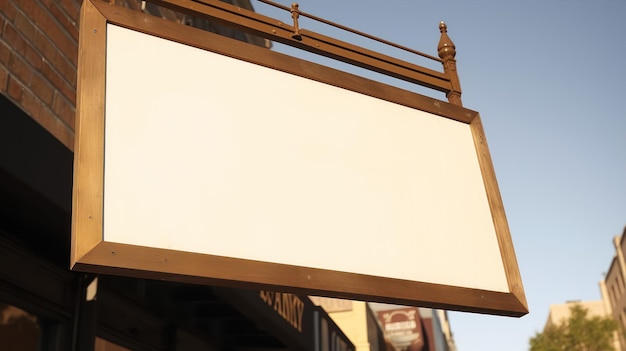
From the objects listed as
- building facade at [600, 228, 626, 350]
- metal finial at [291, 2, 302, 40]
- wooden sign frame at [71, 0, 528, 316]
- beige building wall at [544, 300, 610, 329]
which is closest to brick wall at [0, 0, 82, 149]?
wooden sign frame at [71, 0, 528, 316]

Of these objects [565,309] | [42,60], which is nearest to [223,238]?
[42,60]

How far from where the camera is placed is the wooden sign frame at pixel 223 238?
2.27 m

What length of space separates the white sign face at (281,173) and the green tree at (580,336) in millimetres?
36929

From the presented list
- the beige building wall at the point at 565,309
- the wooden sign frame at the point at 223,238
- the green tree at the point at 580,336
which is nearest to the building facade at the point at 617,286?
the green tree at the point at 580,336

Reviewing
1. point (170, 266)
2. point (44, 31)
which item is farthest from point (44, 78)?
point (170, 266)

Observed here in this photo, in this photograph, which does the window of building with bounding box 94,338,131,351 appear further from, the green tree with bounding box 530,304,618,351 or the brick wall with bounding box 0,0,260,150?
the green tree with bounding box 530,304,618,351

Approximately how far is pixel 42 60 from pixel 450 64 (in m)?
2.48

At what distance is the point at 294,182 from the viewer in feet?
9.41

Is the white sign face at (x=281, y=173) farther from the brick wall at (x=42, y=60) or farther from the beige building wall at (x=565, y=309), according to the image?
the beige building wall at (x=565, y=309)

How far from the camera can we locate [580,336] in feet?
121

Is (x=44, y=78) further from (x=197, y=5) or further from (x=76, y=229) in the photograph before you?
(x=76, y=229)

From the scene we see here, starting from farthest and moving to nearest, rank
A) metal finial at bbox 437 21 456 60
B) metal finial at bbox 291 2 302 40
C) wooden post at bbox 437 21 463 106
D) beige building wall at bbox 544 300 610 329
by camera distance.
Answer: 1. beige building wall at bbox 544 300 610 329
2. metal finial at bbox 437 21 456 60
3. wooden post at bbox 437 21 463 106
4. metal finial at bbox 291 2 302 40

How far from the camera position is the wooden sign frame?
2.27 metres

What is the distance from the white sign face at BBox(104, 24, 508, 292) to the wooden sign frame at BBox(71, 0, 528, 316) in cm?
2
